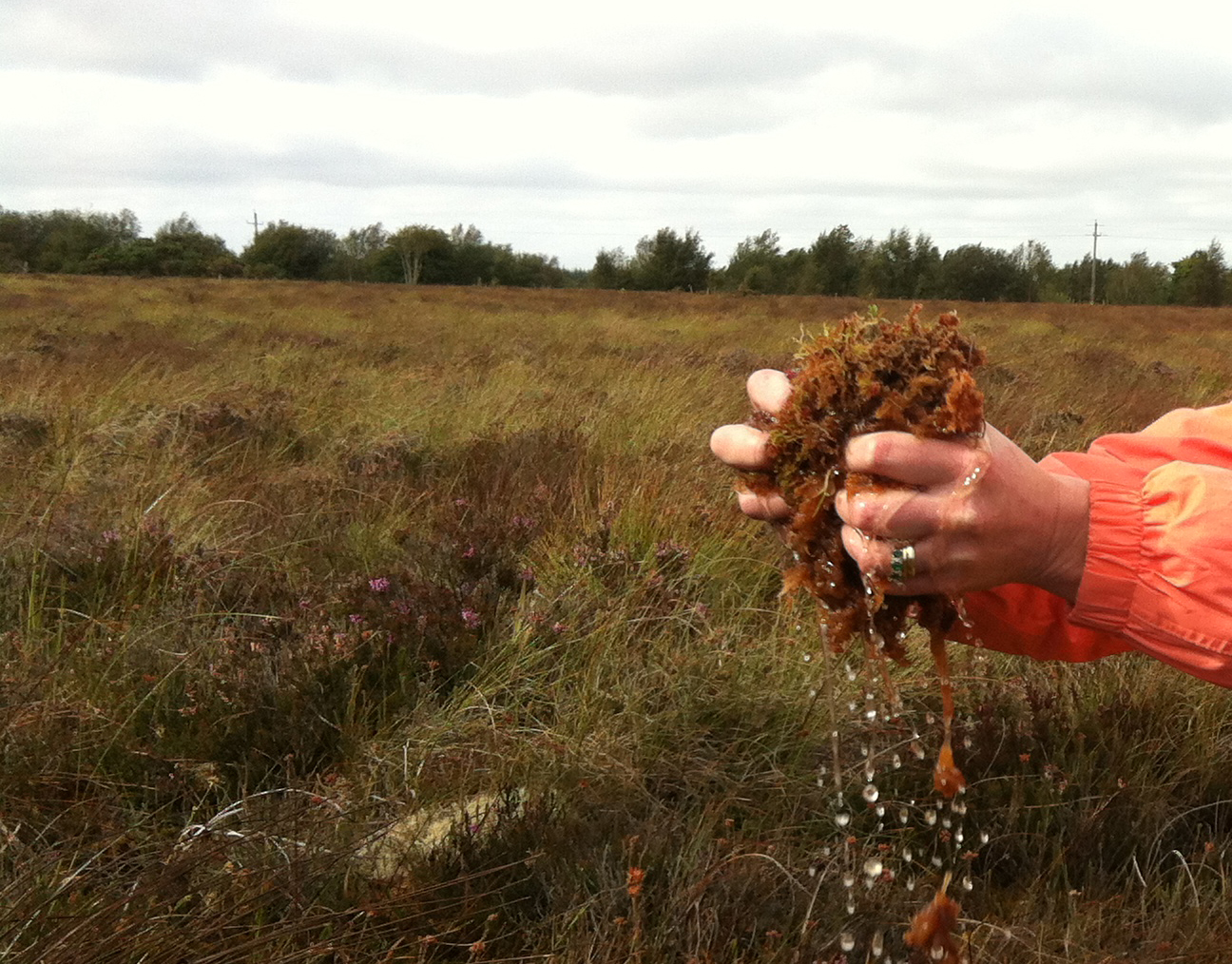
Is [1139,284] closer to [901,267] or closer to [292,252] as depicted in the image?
[901,267]

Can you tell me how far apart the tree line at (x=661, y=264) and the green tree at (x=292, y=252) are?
0.08 m

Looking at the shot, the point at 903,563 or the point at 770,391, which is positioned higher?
the point at 770,391

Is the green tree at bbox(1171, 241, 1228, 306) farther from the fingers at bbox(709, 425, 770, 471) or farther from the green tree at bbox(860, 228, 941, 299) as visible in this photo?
the fingers at bbox(709, 425, 770, 471)

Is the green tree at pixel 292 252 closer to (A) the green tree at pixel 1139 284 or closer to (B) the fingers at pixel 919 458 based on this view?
(A) the green tree at pixel 1139 284

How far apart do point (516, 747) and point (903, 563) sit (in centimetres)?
142

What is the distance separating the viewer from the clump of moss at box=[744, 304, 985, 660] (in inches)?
42.8

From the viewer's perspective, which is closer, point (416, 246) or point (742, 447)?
point (742, 447)

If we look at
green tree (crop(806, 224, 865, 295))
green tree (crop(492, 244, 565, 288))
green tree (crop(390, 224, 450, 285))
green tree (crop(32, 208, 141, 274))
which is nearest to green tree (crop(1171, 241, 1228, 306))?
green tree (crop(806, 224, 865, 295))

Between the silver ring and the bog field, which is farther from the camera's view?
the bog field

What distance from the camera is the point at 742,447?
51.8 inches

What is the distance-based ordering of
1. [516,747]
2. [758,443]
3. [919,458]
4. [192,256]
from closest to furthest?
[919,458] < [758,443] < [516,747] < [192,256]

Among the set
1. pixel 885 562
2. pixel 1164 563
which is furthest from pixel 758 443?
pixel 1164 563

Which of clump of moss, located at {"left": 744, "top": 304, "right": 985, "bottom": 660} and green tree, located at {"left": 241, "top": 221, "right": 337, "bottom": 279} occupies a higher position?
green tree, located at {"left": 241, "top": 221, "right": 337, "bottom": 279}

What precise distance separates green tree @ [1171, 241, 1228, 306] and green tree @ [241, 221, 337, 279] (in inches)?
2004
